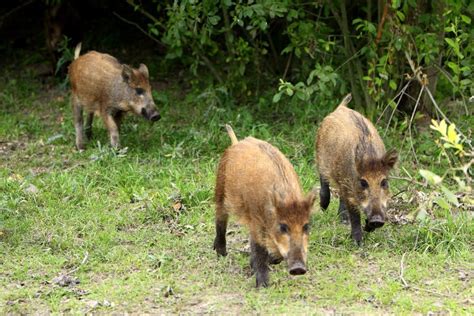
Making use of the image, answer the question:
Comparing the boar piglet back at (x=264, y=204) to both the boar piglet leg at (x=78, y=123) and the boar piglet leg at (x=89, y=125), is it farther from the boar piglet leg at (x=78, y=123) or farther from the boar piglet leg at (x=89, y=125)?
the boar piglet leg at (x=89, y=125)

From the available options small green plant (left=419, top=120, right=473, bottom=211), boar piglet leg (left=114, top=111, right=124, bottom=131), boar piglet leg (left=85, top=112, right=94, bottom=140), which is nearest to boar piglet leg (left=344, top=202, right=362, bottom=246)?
small green plant (left=419, top=120, right=473, bottom=211)

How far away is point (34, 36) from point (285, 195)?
8.27 m

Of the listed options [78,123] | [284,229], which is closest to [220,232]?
[284,229]

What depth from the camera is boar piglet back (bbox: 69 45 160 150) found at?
31.6ft

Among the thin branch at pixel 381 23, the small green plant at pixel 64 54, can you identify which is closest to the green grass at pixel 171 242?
the thin branch at pixel 381 23

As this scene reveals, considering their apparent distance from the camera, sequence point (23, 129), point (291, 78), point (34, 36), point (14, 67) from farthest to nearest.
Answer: point (34, 36) < point (14, 67) < point (291, 78) < point (23, 129)

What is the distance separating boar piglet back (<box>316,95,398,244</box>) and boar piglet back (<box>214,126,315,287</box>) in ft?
2.55

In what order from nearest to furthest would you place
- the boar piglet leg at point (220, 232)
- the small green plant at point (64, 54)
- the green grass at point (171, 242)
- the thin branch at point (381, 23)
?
1. the green grass at point (171, 242)
2. the boar piglet leg at point (220, 232)
3. the thin branch at point (381, 23)
4. the small green plant at point (64, 54)

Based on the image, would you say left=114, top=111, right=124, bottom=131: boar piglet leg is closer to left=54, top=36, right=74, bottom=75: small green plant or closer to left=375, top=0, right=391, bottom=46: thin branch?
left=54, top=36, right=74, bottom=75: small green plant

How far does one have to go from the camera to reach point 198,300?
19.6 feet

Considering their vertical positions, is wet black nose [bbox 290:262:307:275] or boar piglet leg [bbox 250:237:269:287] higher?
wet black nose [bbox 290:262:307:275]

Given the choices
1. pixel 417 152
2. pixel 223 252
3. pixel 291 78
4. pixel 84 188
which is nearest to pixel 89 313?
pixel 223 252

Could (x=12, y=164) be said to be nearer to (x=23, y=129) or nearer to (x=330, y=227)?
(x=23, y=129)

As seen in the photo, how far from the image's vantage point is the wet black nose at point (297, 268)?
5629 mm
